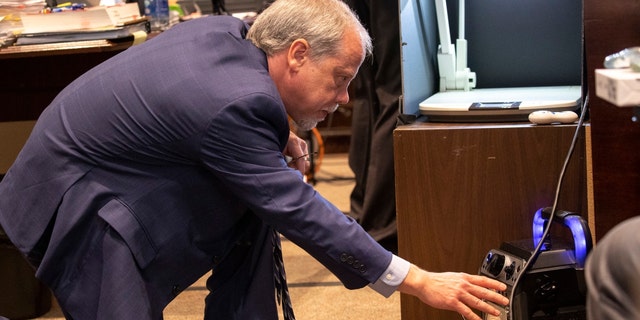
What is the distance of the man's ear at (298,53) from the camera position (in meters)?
1.71

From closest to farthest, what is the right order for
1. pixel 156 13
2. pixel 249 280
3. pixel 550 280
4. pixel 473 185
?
pixel 550 280 → pixel 249 280 → pixel 473 185 → pixel 156 13

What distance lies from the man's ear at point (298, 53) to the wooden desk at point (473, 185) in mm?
477

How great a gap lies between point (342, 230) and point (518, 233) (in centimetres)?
62

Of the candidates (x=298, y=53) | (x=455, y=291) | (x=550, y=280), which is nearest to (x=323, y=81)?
(x=298, y=53)

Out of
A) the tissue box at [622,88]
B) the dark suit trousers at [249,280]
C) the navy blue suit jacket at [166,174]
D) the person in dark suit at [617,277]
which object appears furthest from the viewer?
the dark suit trousers at [249,280]

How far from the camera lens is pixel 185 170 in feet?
5.80

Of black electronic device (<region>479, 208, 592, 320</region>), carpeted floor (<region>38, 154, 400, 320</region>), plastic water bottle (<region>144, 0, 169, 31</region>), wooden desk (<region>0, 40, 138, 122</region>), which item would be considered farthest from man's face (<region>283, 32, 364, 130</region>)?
plastic water bottle (<region>144, 0, 169, 31</region>)

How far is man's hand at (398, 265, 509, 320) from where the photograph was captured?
165 centimetres

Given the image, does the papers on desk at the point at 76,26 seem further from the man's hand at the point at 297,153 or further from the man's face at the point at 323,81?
the man's face at the point at 323,81

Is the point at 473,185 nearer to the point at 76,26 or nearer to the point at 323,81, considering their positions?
the point at 323,81

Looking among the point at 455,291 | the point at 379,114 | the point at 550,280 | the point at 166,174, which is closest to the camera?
the point at 455,291

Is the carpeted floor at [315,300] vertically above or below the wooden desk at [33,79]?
below

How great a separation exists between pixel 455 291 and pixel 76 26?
159 centimetres

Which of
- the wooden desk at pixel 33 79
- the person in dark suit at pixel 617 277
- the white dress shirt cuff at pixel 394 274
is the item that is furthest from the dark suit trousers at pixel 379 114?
the person in dark suit at pixel 617 277
